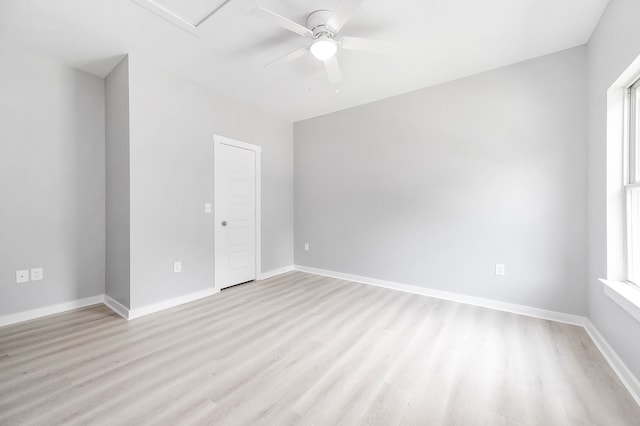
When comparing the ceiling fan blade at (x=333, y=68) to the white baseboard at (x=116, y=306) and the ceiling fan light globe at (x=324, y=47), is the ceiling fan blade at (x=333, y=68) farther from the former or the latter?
the white baseboard at (x=116, y=306)

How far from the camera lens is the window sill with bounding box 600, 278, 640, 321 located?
1.58 meters

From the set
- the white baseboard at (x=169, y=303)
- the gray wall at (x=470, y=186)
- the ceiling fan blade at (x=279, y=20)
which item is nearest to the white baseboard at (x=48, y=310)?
the white baseboard at (x=169, y=303)

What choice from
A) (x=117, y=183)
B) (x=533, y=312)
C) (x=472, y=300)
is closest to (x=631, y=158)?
(x=533, y=312)

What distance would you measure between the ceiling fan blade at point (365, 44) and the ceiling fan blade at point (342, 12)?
0.17 metres

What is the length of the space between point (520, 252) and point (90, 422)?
12.3 ft

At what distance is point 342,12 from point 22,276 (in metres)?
3.79

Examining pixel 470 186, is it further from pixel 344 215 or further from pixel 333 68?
pixel 333 68

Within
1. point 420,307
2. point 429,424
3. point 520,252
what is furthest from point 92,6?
point 520,252

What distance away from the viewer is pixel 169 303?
2.97 metres

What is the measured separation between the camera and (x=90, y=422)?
4.54ft

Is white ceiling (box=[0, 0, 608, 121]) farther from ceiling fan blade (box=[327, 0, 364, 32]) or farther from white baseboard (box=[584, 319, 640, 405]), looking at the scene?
white baseboard (box=[584, 319, 640, 405])

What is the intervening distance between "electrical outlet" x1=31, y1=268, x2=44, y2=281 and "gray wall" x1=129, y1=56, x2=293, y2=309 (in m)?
0.95

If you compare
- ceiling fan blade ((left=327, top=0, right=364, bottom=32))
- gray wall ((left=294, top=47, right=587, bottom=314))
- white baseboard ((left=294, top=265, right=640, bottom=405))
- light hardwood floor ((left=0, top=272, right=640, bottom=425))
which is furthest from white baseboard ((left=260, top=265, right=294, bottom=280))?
ceiling fan blade ((left=327, top=0, right=364, bottom=32))

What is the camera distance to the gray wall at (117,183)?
8.94ft
